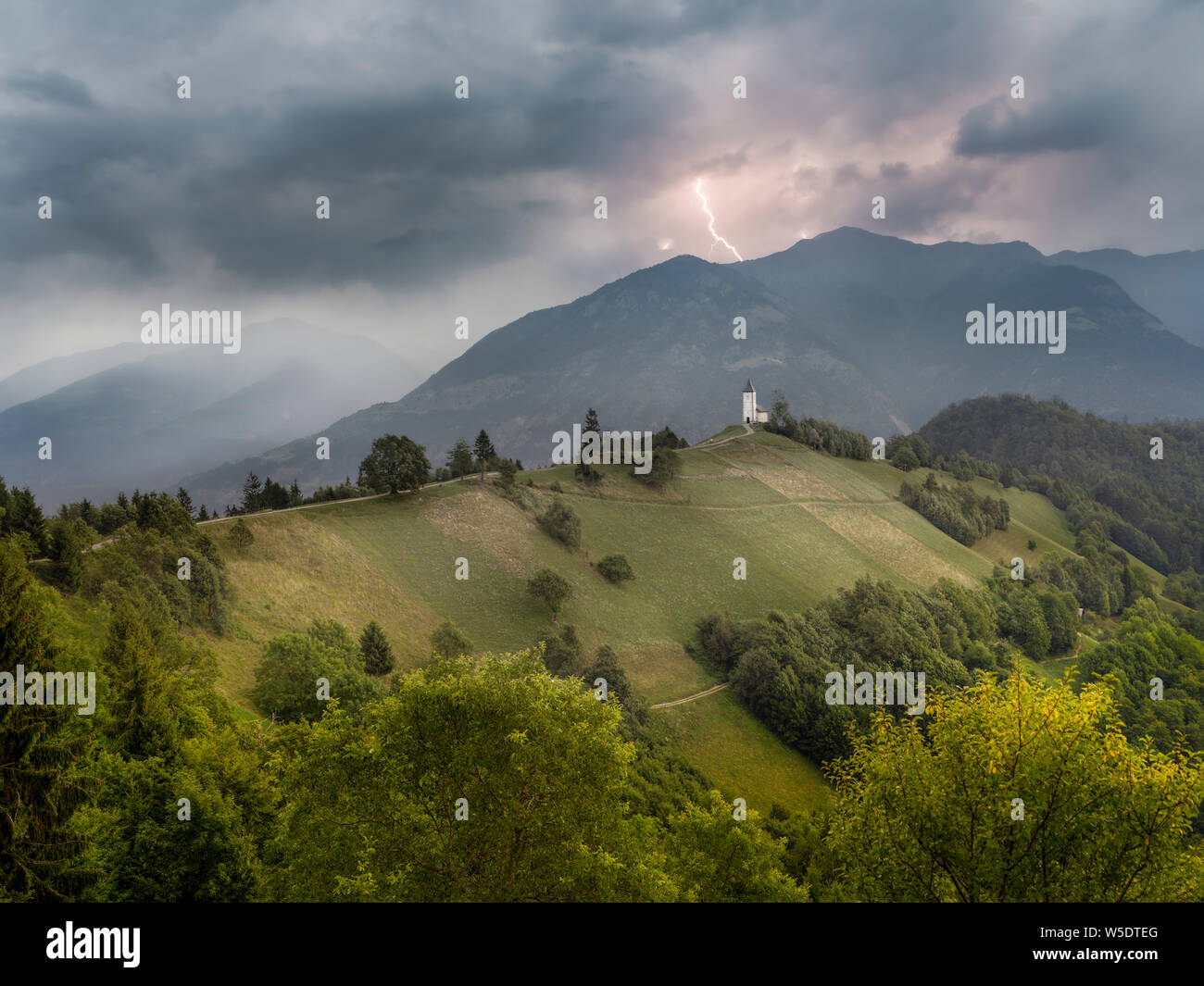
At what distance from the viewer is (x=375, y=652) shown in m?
53.9

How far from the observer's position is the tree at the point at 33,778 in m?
20.0

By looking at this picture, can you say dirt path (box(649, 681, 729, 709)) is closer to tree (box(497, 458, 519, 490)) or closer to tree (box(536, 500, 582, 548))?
tree (box(536, 500, 582, 548))

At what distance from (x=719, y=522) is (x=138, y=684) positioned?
293 feet

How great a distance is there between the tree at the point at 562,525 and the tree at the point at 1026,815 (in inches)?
2763

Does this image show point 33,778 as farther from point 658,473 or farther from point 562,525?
point 658,473

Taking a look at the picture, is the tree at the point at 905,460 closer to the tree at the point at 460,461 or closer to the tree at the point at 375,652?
the tree at the point at 460,461

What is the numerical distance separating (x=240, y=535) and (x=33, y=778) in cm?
4472

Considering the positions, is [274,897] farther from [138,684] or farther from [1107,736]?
[1107,736]

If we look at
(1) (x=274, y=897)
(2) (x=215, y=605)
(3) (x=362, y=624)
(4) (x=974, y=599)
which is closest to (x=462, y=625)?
(3) (x=362, y=624)

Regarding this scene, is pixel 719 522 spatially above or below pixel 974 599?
above

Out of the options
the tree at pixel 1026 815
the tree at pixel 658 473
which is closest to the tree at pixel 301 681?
the tree at pixel 1026 815

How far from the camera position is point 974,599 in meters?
107

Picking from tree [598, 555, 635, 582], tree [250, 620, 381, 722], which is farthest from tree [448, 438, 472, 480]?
tree [250, 620, 381, 722]
